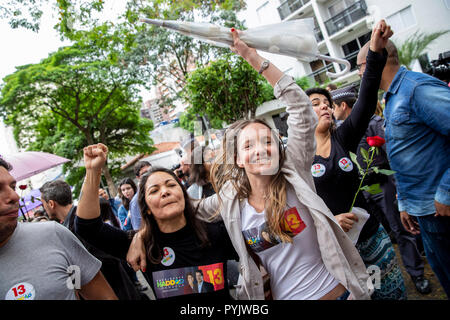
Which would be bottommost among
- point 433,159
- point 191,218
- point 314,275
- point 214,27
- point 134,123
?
point 314,275

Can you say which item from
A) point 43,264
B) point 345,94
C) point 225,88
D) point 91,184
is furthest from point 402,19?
point 43,264

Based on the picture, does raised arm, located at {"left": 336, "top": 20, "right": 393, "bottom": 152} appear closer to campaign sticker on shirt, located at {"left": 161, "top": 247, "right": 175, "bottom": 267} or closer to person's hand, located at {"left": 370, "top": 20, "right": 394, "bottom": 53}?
person's hand, located at {"left": 370, "top": 20, "right": 394, "bottom": 53}

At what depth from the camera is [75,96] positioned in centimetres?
1677

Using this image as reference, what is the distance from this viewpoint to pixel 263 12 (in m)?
23.8

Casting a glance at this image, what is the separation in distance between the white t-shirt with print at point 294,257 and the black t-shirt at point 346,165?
1.90 feet

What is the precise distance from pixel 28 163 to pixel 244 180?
147 inches

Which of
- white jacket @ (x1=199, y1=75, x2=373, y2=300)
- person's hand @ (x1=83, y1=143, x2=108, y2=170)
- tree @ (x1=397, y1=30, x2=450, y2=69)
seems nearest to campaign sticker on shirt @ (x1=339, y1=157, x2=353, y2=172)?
white jacket @ (x1=199, y1=75, x2=373, y2=300)

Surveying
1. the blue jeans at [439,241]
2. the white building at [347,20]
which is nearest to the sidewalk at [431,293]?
the blue jeans at [439,241]

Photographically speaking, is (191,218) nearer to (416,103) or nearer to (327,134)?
(327,134)

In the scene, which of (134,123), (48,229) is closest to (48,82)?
(134,123)

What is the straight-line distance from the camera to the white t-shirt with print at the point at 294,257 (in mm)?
1514

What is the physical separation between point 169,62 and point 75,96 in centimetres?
606
